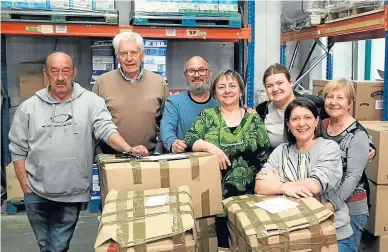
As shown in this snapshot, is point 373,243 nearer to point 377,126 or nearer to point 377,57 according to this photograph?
point 377,126

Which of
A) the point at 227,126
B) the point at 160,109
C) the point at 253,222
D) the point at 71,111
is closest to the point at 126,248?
the point at 253,222

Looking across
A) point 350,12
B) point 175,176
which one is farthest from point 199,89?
point 350,12

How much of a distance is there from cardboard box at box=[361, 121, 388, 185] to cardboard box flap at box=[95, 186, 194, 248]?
1504 mm

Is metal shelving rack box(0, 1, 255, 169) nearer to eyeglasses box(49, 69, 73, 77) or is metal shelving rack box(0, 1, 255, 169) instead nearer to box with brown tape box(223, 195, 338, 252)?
eyeglasses box(49, 69, 73, 77)

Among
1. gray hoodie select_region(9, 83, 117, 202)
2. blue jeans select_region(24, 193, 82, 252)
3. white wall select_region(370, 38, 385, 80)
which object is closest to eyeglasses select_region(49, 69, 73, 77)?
gray hoodie select_region(9, 83, 117, 202)

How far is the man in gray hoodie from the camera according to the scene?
2.45m

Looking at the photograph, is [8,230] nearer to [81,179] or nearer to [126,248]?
[81,179]

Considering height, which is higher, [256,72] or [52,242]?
[256,72]

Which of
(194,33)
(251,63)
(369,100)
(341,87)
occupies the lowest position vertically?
(369,100)

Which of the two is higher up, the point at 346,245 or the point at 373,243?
the point at 346,245

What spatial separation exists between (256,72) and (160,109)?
2.60 meters

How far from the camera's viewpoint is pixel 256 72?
5.24 meters

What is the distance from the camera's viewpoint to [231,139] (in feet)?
7.50

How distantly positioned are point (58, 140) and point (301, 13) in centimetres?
337
